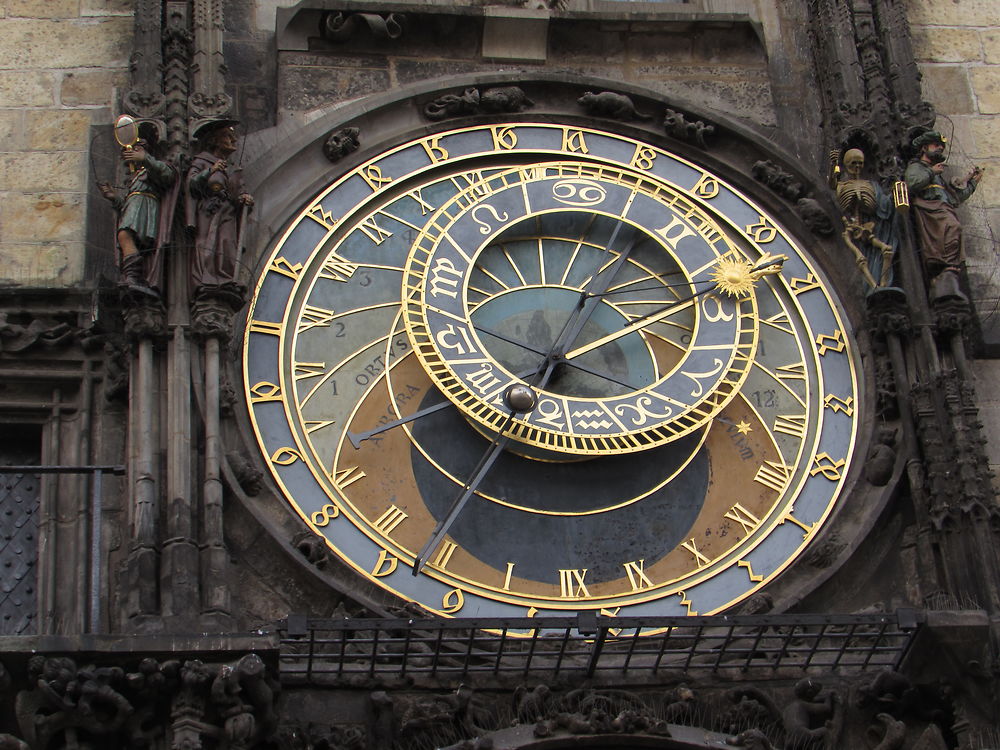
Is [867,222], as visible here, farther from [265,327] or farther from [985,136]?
[265,327]

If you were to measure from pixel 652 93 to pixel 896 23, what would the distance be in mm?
1525

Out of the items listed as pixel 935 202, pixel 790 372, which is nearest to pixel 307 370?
pixel 790 372

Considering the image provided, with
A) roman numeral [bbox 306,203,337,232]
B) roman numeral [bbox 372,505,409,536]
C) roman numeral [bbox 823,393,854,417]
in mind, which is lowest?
roman numeral [bbox 372,505,409,536]

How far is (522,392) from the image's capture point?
1121 centimetres

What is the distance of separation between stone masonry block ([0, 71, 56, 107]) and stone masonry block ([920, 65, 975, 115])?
17.1ft

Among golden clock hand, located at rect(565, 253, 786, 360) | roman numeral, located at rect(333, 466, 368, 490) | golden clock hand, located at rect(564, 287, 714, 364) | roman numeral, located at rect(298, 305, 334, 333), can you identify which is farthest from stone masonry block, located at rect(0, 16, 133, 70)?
golden clock hand, located at rect(565, 253, 786, 360)

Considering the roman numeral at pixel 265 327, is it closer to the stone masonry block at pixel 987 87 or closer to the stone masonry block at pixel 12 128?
the stone masonry block at pixel 12 128

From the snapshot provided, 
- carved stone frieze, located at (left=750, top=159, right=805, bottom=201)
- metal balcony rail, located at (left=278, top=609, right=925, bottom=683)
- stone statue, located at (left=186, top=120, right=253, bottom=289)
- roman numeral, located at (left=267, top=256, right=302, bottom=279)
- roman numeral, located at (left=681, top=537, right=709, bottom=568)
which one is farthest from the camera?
carved stone frieze, located at (left=750, top=159, right=805, bottom=201)

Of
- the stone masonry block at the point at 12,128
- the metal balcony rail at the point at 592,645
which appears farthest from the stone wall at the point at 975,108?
the stone masonry block at the point at 12,128

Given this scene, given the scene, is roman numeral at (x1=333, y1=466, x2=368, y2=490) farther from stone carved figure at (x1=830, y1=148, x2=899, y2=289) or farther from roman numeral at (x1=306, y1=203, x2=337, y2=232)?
stone carved figure at (x1=830, y1=148, x2=899, y2=289)

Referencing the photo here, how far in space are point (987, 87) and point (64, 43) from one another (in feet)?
18.3

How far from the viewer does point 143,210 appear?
453 inches

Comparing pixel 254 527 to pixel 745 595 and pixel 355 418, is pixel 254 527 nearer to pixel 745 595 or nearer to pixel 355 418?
pixel 355 418

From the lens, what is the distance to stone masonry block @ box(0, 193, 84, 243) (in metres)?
12.2
